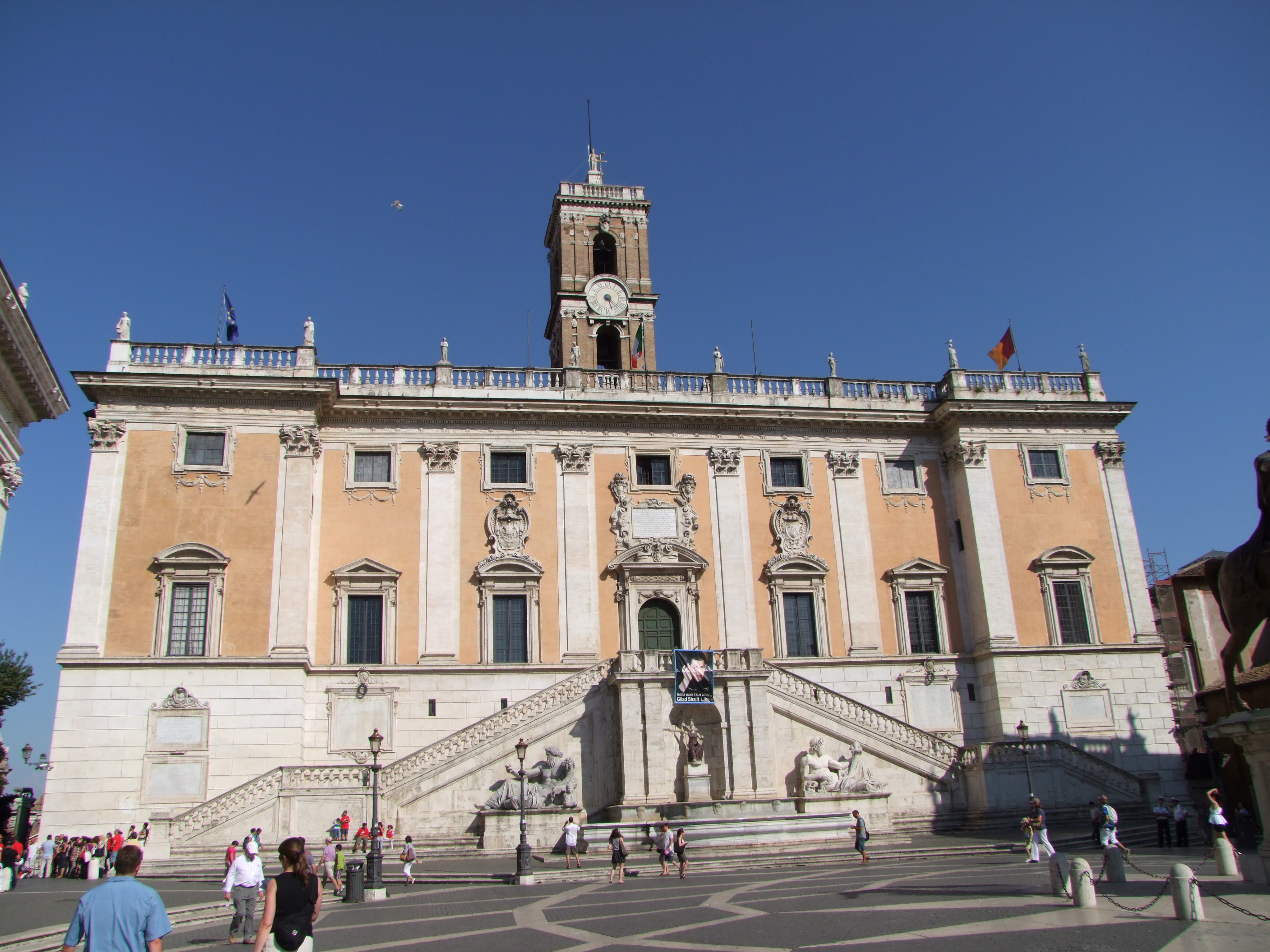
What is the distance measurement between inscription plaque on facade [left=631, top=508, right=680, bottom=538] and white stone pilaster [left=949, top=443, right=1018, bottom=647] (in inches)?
409

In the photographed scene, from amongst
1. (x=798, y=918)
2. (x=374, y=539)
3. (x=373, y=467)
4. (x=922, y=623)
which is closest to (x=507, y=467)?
(x=373, y=467)

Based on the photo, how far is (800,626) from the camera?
3516 centimetres

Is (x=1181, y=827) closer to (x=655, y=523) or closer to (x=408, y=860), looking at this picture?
(x=655, y=523)

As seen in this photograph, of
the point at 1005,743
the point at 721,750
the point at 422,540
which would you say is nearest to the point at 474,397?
the point at 422,540

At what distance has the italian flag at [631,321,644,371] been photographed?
40.7 m

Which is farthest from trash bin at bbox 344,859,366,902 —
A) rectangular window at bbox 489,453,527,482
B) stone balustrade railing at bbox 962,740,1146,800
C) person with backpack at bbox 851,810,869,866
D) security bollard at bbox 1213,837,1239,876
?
stone balustrade railing at bbox 962,740,1146,800

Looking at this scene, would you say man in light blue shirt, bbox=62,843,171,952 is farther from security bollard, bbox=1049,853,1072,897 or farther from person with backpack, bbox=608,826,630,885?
person with backpack, bbox=608,826,630,885

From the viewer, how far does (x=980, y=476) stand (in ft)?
121

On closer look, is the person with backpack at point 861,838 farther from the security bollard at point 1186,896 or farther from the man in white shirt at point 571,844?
the security bollard at point 1186,896

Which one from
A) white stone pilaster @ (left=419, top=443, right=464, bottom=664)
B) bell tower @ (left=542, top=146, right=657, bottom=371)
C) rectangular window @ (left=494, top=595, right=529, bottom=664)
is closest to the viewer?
white stone pilaster @ (left=419, top=443, right=464, bottom=664)

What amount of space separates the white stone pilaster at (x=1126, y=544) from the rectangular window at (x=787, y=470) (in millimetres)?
11168

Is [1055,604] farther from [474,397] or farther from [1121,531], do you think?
[474,397]

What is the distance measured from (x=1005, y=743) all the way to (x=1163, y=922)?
19.4 metres

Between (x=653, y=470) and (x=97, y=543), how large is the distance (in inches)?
699
